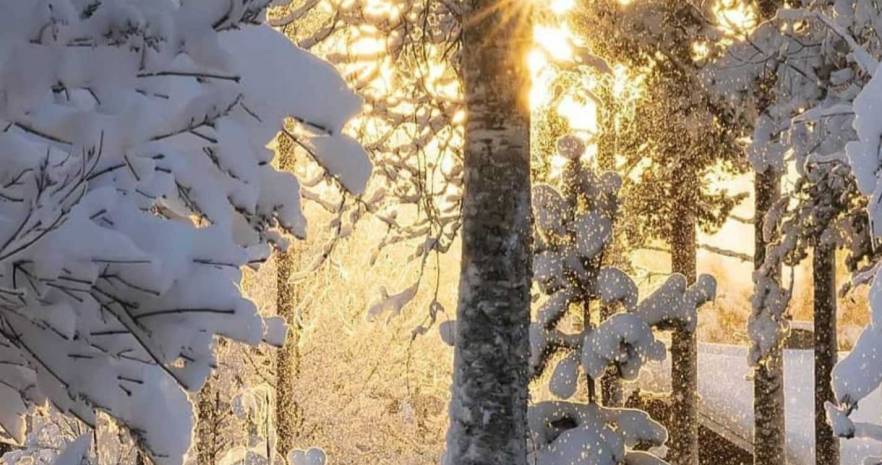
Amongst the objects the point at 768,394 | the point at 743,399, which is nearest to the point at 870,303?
the point at 768,394

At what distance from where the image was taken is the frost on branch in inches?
99.2

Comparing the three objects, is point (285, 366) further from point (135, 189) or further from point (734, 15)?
point (135, 189)

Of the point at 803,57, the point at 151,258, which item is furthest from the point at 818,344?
the point at 151,258

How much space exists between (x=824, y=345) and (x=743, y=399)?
8.93 metres

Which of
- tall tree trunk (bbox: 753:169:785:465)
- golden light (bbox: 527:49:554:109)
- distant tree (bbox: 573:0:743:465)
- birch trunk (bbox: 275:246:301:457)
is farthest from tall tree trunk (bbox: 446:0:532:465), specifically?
birch trunk (bbox: 275:246:301:457)

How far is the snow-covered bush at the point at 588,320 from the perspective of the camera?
27.0 feet

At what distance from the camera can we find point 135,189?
3053 mm

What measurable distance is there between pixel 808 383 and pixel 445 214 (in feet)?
44.8

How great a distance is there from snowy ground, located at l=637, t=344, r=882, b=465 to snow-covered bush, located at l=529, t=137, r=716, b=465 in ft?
31.4

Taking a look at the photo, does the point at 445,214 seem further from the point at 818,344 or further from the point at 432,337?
the point at 432,337

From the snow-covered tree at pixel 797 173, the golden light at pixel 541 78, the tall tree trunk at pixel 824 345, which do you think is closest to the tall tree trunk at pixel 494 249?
the golden light at pixel 541 78

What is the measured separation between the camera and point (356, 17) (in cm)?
730

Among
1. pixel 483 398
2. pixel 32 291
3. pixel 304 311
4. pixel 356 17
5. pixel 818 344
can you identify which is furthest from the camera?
pixel 304 311

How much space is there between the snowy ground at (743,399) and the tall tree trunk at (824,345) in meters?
5.90
